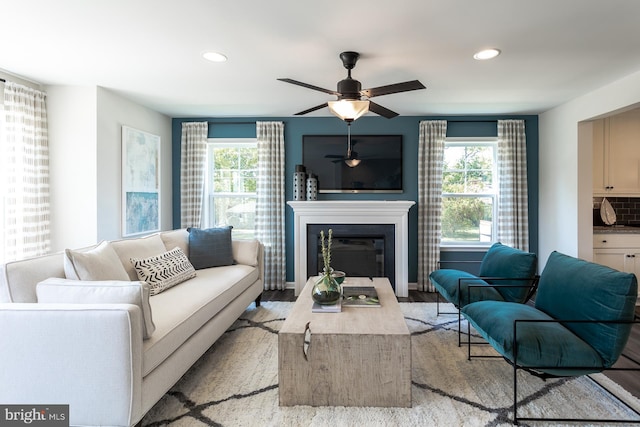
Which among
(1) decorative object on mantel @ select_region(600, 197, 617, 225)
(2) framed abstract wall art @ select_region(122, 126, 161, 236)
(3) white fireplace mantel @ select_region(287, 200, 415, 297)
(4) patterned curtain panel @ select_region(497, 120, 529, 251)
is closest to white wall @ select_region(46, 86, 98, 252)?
(2) framed abstract wall art @ select_region(122, 126, 161, 236)

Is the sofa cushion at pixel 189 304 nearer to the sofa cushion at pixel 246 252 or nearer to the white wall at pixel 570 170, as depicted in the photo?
the sofa cushion at pixel 246 252

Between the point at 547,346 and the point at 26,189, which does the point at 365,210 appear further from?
the point at 26,189

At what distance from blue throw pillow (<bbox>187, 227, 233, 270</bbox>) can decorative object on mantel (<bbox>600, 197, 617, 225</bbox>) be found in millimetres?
4644

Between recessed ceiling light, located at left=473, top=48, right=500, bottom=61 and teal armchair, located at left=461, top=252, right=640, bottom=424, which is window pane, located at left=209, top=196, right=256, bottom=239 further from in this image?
teal armchair, located at left=461, top=252, right=640, bottom=424

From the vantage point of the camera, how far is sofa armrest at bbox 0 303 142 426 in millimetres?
1650

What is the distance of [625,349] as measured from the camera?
9.42 ft

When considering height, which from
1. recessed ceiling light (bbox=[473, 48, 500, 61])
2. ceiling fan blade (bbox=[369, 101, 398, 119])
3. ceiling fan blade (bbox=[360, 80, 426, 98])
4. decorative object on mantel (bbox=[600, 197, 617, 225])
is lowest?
decorative object on mantel (bbox=[600, 197, 617, 225])

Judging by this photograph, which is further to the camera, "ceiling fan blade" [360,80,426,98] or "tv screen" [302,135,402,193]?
"tv screen" [302,135,402,193]

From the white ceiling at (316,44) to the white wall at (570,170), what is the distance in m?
0.19

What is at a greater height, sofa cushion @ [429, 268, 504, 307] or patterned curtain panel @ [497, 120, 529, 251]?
patterned curtain panel @ [497, 120, 529, 251]

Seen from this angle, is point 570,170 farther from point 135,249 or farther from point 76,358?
point 76,358

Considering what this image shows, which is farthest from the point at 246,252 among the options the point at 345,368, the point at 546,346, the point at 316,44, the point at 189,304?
the point at 546,346

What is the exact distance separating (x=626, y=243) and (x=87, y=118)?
606cm

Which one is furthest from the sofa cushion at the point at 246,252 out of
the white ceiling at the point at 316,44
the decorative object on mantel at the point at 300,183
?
the white ceiling at the point at 316,44
